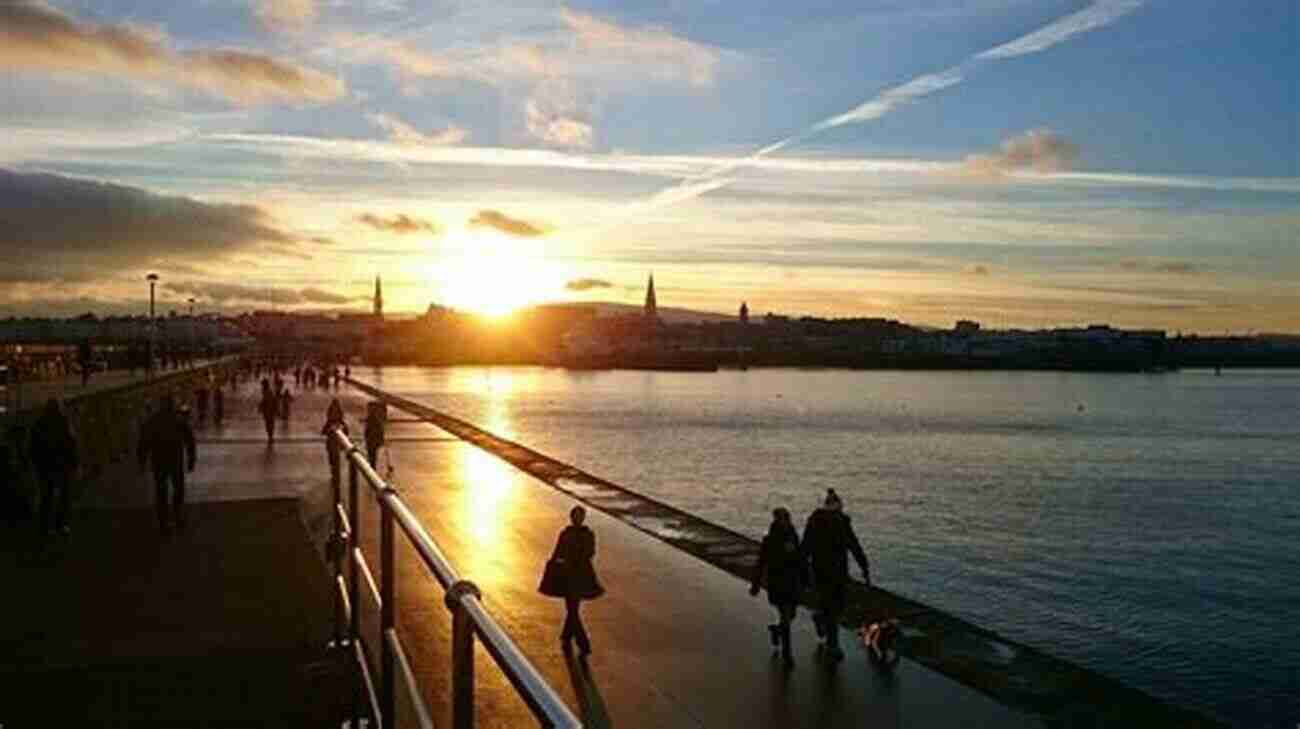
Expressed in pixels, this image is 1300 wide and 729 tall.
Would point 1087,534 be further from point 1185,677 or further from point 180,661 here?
point 180,661

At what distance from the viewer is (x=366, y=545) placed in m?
6.17

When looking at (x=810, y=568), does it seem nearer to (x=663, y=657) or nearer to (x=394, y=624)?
(x=663, y=657)

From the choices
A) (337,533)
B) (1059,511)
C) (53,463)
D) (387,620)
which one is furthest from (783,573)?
(1059,511)

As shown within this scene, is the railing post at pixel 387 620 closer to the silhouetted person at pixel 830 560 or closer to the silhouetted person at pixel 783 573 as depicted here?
the silhouetted person at pixel 783 573

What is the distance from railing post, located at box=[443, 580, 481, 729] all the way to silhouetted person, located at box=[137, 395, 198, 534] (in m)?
13.8

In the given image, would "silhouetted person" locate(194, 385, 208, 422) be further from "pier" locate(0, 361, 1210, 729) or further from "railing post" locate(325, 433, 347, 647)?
"railing post" locate(325, 433, 347, 647)

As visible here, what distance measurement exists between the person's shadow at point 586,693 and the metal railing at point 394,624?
302cm

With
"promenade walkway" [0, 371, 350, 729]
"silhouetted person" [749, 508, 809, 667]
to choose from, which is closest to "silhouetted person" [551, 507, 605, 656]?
"silhouetted person" [749, 508, 809, 667]

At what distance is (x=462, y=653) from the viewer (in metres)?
2.81

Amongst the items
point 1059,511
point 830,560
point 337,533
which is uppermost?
point 337,533

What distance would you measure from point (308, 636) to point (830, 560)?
572 centimetres

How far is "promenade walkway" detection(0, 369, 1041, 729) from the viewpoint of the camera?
8.01 m

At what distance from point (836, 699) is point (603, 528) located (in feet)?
45.7

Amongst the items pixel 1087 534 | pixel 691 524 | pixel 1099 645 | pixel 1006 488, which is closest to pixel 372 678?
pixel 1099 645
